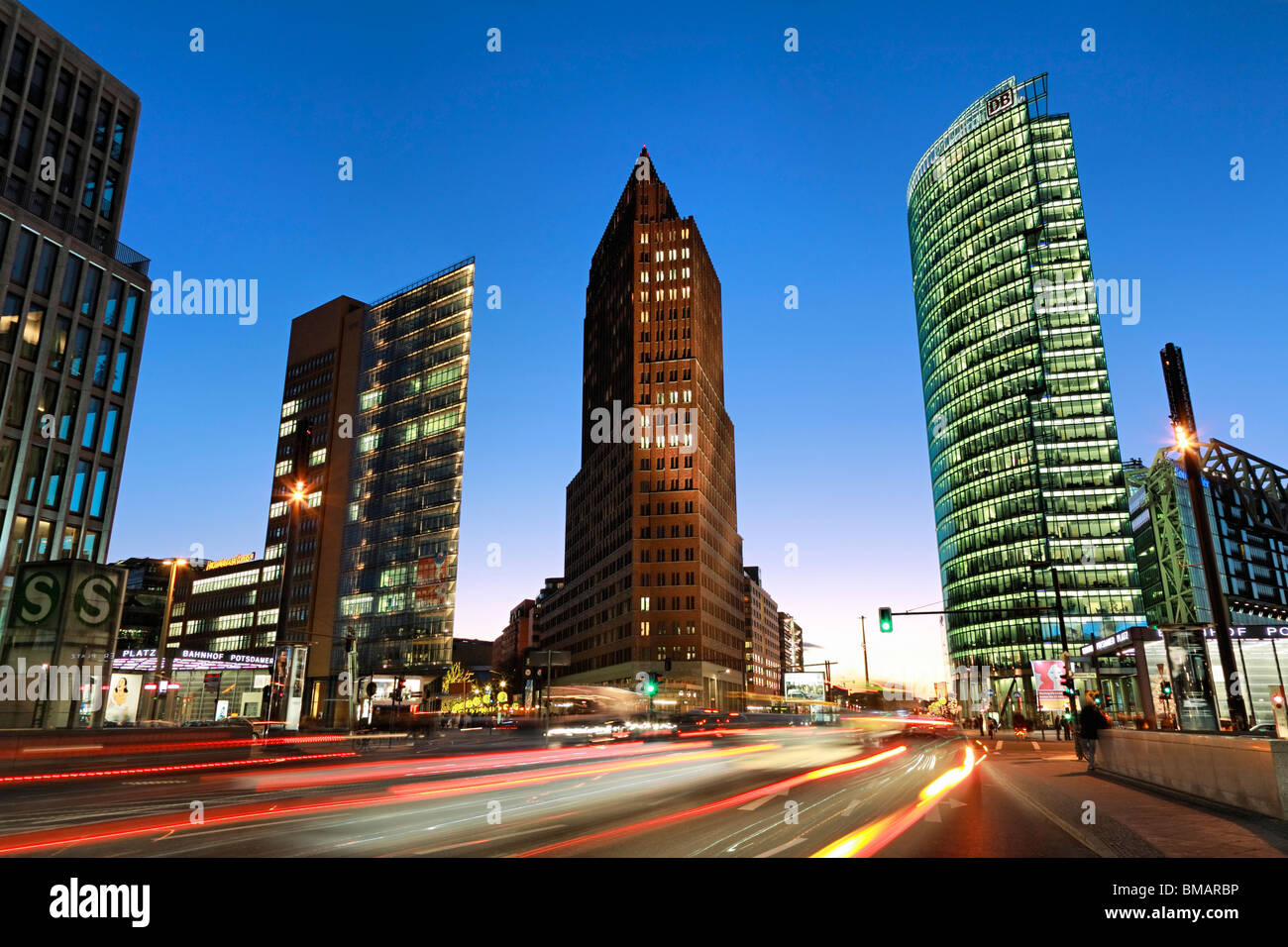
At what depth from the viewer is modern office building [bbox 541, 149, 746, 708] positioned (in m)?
110

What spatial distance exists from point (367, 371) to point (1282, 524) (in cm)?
13360

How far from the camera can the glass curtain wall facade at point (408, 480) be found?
11644 cm

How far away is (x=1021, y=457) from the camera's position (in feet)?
370

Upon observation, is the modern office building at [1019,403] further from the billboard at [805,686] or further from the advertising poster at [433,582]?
the advertising poster at [433,582]

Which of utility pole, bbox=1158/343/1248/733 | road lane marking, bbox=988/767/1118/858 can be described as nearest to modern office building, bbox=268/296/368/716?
road lane marking, bbox=988/767/1118/858

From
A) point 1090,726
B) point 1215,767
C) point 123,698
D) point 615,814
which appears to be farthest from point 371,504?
point 1215,767

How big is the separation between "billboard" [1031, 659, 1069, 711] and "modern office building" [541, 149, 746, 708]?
66.7m

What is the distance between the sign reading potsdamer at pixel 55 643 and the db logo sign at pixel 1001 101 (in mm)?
142945
